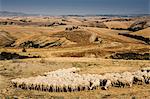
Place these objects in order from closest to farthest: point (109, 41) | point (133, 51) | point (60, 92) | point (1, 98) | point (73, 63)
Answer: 1. point (1, 98)
2. point (60, 92)
3. point (73, 63)
4. point (133, 51)
5. point (109, 41)

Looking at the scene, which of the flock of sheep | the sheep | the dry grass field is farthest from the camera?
the sheep

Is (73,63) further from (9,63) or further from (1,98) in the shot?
(1,98)

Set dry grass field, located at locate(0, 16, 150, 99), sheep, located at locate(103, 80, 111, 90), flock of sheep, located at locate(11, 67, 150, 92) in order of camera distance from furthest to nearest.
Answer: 1. sheep, located at locate(103, 80, 111, 90)
2. flock of sheep, located at locate(11, 67, 150, 92)
3. dry grass field, located at locate(0, 16, 150, 99)

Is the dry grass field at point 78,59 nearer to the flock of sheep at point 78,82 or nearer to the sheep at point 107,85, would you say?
the sheep at point 107,85

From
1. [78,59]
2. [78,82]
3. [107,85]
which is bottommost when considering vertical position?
[78,59]

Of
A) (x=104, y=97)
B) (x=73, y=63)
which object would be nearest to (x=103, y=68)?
(x=73, y=63)

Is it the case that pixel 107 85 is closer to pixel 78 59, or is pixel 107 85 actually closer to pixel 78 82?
pixel 78 82

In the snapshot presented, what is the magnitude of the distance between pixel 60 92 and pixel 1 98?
12.7ft

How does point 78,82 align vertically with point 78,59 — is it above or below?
above

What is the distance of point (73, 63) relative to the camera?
3725 centimetres

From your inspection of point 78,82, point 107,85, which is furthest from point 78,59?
point 78,82

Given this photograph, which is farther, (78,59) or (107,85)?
(78,59)

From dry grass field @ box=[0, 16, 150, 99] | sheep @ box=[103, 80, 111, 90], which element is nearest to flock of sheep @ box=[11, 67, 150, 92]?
sheep @ box=[103, 80, 111, 90]

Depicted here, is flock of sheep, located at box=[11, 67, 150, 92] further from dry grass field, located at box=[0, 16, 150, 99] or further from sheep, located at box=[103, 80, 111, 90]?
dry grass field, located at box=[0, 16, 150, 99]
